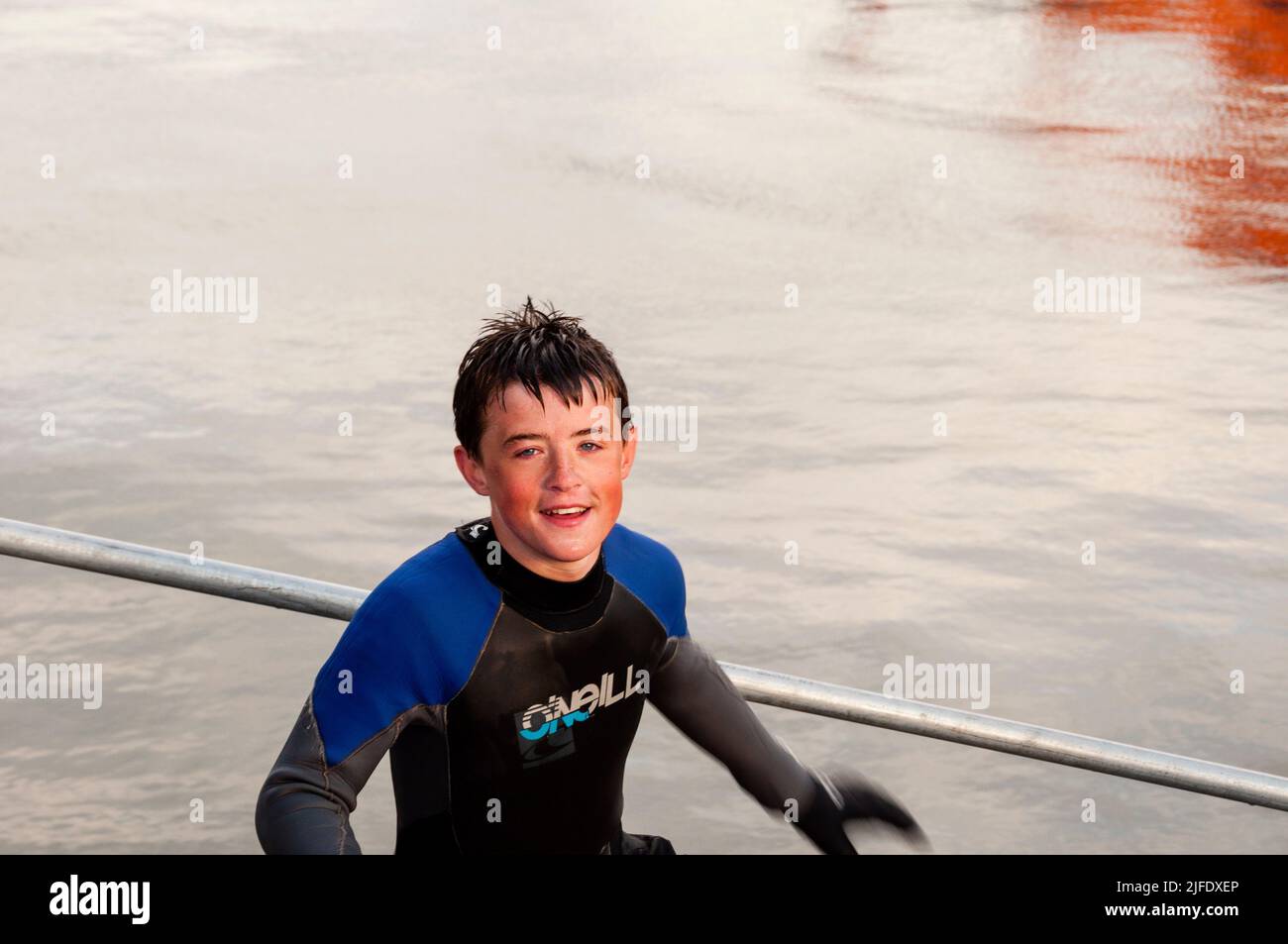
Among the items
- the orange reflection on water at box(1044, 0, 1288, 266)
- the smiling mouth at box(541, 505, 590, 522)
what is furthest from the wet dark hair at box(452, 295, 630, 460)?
the orange reflection on water at box(1044, 0, 1288, 266)

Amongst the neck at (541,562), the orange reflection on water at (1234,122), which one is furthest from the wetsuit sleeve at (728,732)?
the orange reflection on water at (1234,122)

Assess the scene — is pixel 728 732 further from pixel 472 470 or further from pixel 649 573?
pixel 472 470

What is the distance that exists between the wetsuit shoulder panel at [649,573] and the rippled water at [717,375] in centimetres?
40

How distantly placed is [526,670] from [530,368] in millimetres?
366

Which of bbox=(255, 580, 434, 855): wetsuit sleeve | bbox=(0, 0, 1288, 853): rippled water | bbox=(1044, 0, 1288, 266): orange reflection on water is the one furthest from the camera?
bbox=(1044, 0, 1288, 266): orange reflection on water

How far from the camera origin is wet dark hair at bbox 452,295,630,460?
1.93m

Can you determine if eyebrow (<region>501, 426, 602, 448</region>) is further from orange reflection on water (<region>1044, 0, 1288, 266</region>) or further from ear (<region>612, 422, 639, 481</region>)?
orange reflection on water (<region>1044, 0, 1288, 266</region>)

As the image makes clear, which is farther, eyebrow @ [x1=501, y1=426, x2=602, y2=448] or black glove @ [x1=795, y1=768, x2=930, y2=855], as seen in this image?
black glove @ [x1=795, y1=768, x2=930, y2=855]

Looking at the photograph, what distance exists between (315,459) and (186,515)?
67 centimetres

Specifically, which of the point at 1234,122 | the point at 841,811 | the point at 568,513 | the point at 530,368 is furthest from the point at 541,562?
the point at 1234,122

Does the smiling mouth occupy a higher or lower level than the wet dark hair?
lower

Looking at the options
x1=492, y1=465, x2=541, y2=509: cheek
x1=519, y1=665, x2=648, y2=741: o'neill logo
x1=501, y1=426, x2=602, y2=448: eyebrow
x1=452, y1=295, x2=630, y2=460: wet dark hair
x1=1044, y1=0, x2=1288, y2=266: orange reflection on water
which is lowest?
x1=519, y1=665, x2=648, y2=741: o'neill logo

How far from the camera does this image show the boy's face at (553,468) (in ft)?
6.28
